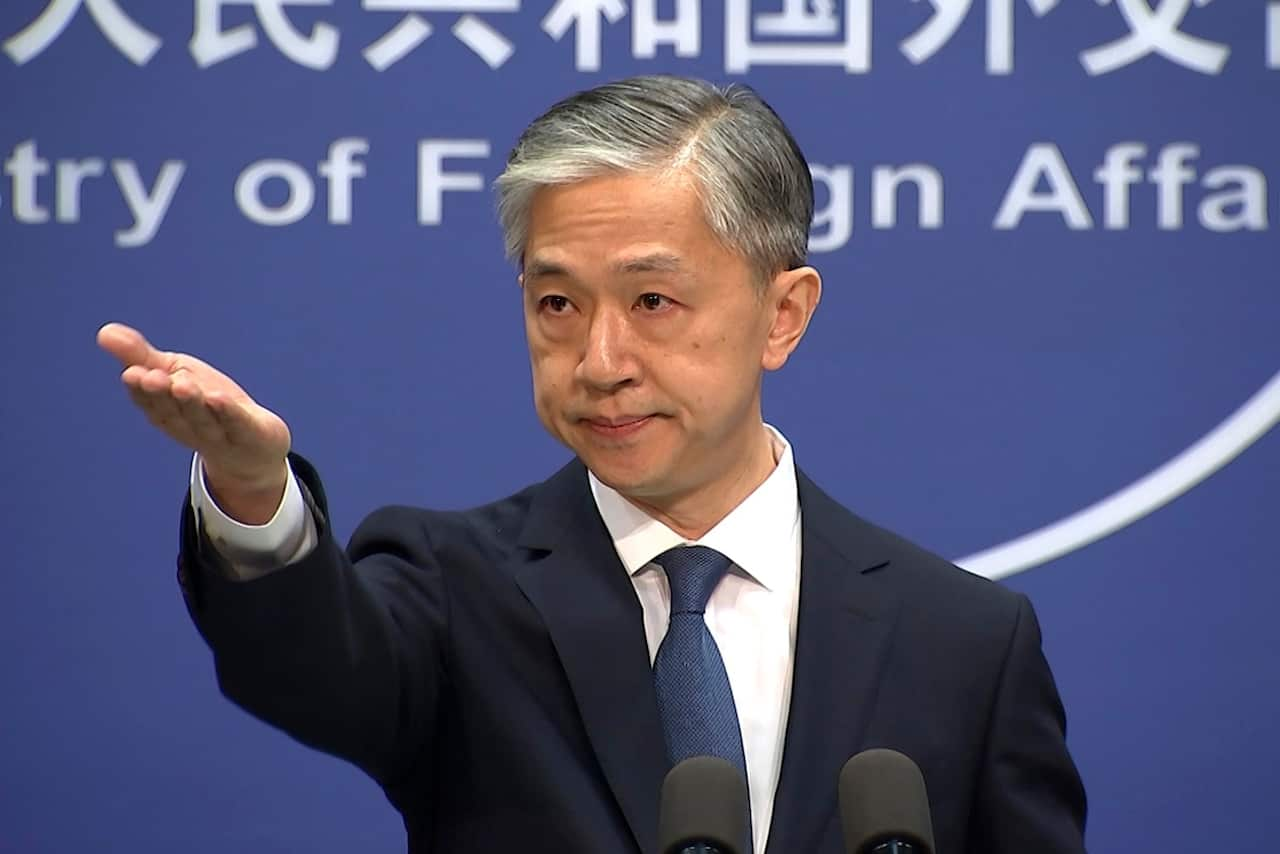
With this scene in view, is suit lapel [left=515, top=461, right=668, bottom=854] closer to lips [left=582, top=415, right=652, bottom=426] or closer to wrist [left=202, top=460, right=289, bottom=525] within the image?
lips [left=582, top=415, right=652, bottom=426]

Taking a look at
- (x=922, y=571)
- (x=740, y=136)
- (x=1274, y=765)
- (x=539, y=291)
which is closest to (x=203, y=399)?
(x=539, y=291)

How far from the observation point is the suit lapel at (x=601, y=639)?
169 cm

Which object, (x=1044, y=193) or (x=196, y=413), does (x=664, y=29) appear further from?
(x=196, y=413)

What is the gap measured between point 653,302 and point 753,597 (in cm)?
30

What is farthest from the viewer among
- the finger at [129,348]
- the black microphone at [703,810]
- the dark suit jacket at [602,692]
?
the dark suit jacket at [602,692]

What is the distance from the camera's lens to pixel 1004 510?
2.82 metres

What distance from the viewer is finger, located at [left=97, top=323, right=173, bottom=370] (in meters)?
1.33

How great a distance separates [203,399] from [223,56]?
1528 millimetres

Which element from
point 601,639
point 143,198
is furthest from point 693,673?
point 143,198

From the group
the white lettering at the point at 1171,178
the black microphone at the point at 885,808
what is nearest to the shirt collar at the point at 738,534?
the black microphone at the point at 885,808

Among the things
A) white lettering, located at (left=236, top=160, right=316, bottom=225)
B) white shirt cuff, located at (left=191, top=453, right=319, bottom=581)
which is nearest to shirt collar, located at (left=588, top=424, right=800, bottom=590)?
white shirt cuff, located at (left=191, top=453, right=319, bottom=581)

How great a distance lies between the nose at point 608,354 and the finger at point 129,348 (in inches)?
18.2

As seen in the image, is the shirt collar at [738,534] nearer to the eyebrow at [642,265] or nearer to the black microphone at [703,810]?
the eyebrow at [642,265]

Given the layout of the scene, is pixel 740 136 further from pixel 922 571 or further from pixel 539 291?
pixel 922 571
